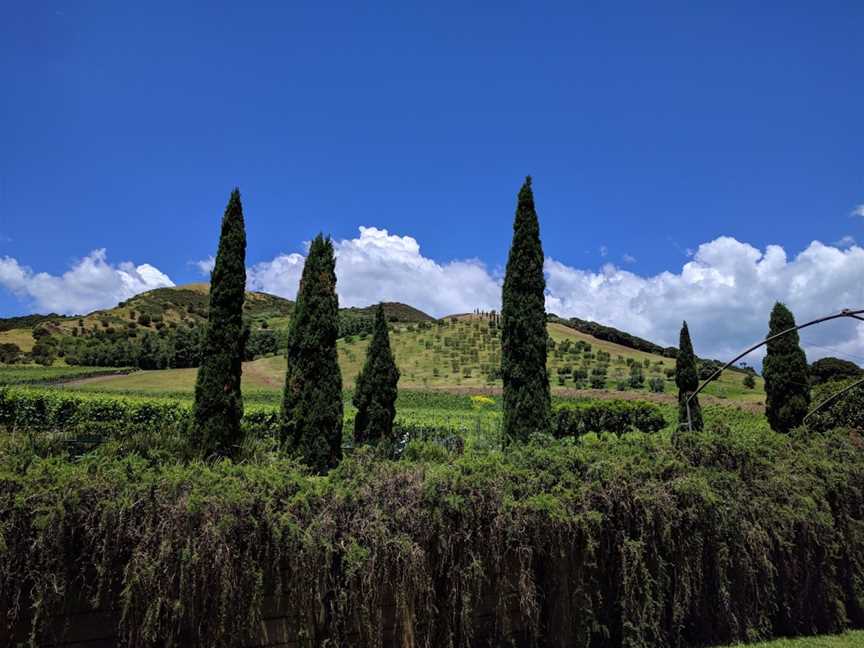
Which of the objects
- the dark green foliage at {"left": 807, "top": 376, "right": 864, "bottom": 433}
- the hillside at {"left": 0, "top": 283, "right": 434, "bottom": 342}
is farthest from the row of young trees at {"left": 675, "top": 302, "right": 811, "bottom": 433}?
the hillside at {"left": 0, "top": 283, "right": 434, "bottom": 342}

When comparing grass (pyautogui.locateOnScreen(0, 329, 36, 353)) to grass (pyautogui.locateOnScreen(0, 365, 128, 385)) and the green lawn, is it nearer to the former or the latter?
grass (pyautogui.locateOnScreen(0, 365, 128, 385))

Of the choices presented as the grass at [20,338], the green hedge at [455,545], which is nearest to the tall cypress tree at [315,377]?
the green hedge at [455,545]

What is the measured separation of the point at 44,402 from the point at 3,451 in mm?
23679

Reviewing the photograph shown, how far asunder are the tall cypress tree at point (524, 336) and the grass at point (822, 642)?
7804 mm

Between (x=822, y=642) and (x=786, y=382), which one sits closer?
(x=822, y=642)

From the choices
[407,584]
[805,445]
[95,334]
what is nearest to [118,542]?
[407,584]

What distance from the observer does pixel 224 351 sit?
1503 centimetres

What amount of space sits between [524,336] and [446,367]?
125 ft

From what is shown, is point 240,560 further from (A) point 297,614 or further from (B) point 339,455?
(B) point 339,455

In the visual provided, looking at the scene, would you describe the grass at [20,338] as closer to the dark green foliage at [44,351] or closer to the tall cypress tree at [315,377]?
the dark green foliage at [44,351]

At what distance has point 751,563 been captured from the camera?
22.0 ft

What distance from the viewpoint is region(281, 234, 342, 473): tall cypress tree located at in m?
14.2

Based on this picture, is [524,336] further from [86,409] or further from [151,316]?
[151,316]

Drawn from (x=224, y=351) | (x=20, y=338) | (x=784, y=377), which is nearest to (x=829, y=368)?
(x=784, y=377)
